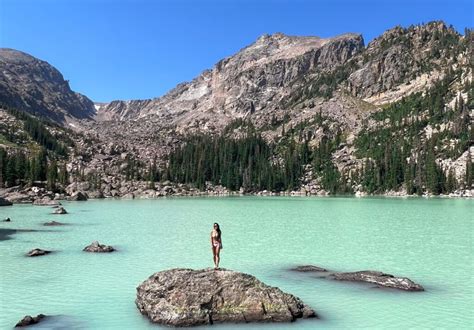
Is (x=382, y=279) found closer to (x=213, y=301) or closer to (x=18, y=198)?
(x=213, y=301)

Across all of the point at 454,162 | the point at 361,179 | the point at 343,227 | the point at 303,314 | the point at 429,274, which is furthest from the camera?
the point at 361,179

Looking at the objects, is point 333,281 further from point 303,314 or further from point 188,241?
point 188,241

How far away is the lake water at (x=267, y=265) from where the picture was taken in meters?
20.0

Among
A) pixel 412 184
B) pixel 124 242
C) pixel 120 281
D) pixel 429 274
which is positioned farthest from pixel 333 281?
pixel 412 184

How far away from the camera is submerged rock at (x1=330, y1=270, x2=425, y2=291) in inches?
942

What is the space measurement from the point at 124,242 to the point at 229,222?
21.8 meters

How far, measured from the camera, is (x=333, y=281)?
84.8 feet

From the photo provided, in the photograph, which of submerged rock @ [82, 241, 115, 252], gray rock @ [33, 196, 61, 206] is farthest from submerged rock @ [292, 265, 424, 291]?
gray rock @ [33, 196, 61, 206]

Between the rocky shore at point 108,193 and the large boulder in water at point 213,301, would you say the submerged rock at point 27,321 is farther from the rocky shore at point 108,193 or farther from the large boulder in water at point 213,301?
the rocky shore at point 108,193

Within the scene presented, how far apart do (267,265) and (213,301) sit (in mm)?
12497

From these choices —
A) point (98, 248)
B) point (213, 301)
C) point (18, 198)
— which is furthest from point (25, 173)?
point (213, 301)

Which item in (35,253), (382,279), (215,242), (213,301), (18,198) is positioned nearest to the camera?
(213,301)

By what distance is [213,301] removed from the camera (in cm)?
1934

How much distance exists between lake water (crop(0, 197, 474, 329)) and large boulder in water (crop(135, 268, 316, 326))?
0.65 m
